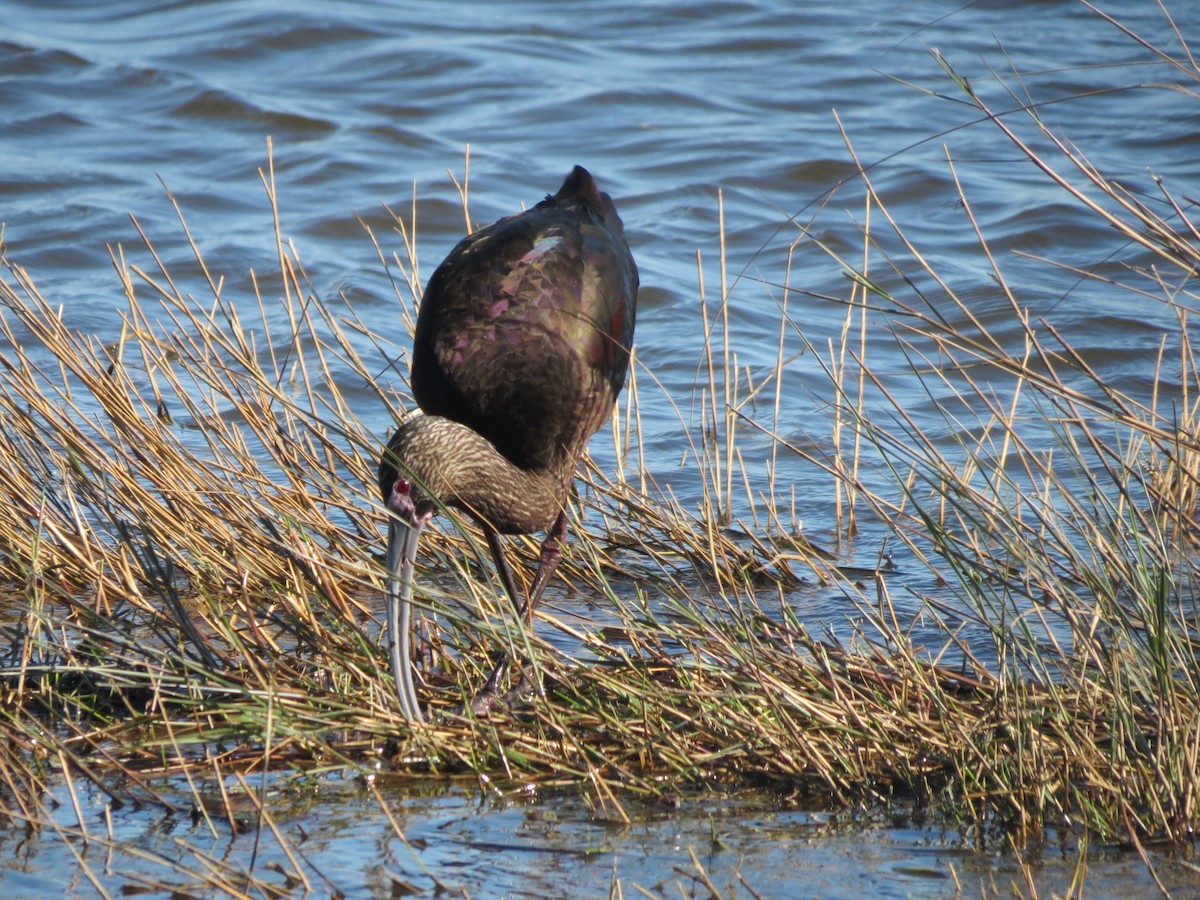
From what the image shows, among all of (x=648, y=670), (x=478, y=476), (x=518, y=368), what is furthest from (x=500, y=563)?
(x=648, y=670)

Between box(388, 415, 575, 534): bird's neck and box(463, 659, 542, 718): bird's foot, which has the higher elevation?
box(388, 415, 575, 534): bird's neck

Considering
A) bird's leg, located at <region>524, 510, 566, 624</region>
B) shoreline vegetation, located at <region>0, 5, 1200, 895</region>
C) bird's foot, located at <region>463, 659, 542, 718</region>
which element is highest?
shoreline vegetation, located at <region>0, 5, 1200, 895</region>

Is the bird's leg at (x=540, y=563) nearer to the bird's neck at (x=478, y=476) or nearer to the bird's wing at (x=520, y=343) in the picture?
the bird's neck at (x=478, y=476)

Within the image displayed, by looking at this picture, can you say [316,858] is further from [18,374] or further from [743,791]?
[18,374]

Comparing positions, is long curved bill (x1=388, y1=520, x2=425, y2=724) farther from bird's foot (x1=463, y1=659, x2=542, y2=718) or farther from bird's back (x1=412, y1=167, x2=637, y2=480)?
bird's back (x1=412, y1=167, x2=637, y2=480)

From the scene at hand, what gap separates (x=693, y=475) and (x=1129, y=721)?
3.68 metres

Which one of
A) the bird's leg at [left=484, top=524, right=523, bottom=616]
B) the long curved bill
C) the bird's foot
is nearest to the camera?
the long curved bill

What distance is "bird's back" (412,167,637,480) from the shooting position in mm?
4617

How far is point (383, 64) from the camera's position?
12930 mm

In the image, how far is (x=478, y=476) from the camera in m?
4.36

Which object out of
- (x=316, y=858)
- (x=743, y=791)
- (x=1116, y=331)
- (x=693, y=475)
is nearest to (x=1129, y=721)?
(x=743, y=791)

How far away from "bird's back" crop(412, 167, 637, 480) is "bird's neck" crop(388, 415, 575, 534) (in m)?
0.10

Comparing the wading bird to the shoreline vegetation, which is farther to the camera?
the wading bird

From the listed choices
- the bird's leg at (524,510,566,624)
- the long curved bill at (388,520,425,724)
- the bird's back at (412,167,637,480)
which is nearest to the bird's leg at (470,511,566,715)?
the bird's leg at (524,510,566,624)
